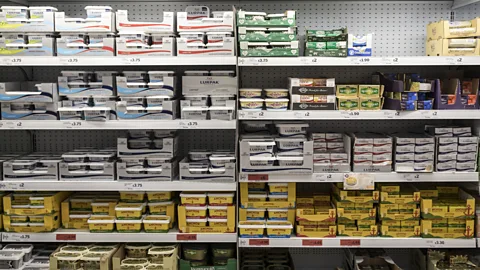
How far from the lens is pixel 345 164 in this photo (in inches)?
137

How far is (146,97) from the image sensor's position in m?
3.42

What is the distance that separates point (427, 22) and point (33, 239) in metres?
3.47

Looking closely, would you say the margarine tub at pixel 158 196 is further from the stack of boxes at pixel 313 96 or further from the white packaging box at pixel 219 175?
the stack of boxes at pixel 313 96

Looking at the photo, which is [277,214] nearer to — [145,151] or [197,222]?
[197,222]

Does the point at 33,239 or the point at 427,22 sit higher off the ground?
the point at 427,22

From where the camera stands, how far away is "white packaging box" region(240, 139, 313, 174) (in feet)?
11.2

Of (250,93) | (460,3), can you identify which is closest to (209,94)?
(250,93)

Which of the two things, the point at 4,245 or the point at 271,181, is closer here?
the point at 271,181

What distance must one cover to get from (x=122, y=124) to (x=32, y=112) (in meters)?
0.66

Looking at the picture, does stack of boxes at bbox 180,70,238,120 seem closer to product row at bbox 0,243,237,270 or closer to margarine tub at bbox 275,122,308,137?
margarine tub at bbox 275,122,308,137

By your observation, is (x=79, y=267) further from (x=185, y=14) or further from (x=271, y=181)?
(x=185, y=14)

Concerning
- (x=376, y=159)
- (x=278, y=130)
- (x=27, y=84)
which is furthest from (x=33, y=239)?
(x=376, y=159)

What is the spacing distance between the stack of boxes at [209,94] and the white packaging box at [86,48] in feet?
1.83

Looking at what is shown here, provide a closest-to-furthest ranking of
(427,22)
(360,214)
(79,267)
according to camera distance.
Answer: (79,267), (360,214), (427,22)
